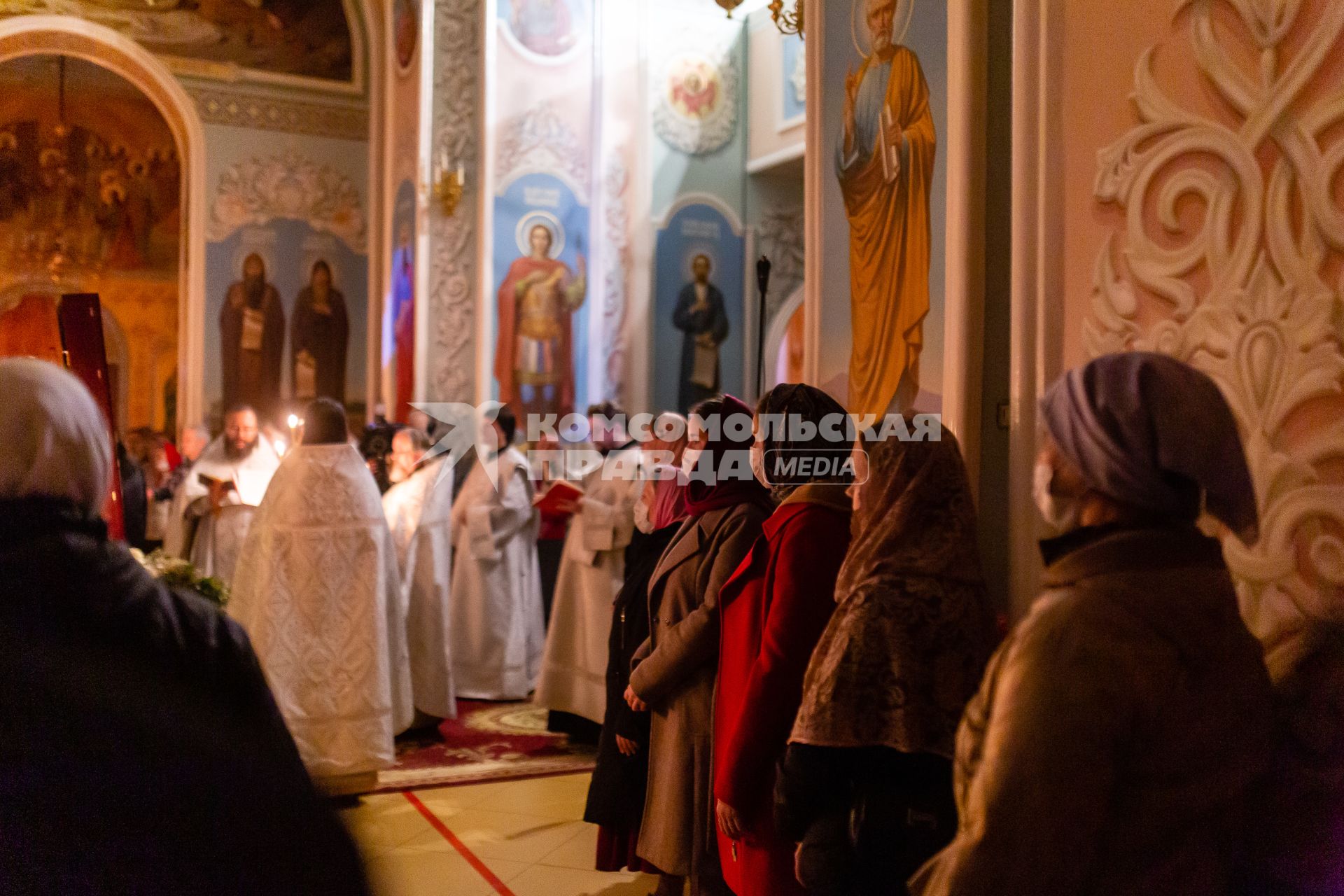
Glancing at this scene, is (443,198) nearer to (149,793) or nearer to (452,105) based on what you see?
(452,105)

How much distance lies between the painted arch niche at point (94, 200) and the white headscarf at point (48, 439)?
13.0 metres

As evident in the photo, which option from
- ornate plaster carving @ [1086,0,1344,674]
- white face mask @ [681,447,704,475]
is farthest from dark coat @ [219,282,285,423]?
ornate plaster carving @ [1086,0,1344,674]

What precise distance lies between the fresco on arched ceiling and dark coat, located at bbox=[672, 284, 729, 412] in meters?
5.63

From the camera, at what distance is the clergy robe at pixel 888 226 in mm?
3736

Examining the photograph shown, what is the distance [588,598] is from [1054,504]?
4790 mm

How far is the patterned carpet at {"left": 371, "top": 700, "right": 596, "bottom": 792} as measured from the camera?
537cm

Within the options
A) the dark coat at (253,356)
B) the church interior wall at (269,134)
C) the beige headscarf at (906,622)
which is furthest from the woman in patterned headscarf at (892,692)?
the church interior wall at (269,134)

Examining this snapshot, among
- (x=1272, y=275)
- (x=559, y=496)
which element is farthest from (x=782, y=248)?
(x=1272, y=275)

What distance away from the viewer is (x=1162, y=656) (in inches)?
55.7

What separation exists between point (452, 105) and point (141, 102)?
5.82 m

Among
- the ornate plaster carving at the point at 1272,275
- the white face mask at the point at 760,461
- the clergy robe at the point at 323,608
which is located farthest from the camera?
the clergy robe at the point at 323,608

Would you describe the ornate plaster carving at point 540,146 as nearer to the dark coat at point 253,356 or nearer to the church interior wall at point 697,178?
the church interior wall at point 697,178

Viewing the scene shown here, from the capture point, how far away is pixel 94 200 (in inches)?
539

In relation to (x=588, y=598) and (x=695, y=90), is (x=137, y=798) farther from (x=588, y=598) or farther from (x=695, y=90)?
(x=695, y=90)
